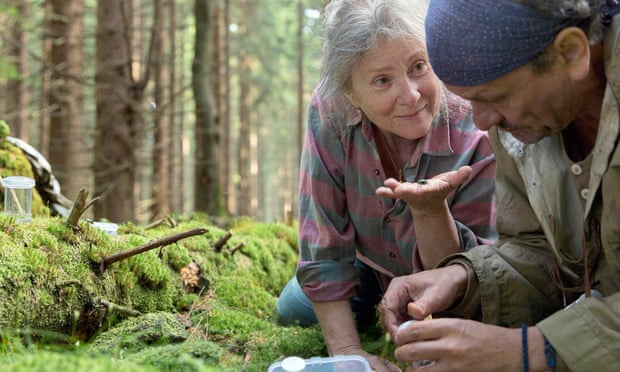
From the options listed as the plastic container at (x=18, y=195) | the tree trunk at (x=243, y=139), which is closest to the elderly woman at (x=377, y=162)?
the plastic container at (x=18, y=195)

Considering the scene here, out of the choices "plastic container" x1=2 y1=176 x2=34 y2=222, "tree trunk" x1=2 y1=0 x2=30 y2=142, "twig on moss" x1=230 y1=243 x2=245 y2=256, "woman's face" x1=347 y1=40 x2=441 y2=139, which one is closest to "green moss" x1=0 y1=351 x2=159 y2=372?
"woman's face" x1=347 y1=40 x2=441 y2=139

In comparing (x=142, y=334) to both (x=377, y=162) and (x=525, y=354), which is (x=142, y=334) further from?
(x=525, y=354)

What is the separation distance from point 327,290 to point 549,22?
1534mm

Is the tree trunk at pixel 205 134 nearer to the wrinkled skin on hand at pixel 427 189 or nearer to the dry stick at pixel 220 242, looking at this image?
the dry stick at pixel 220 242

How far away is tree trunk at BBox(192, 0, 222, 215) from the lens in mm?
8695

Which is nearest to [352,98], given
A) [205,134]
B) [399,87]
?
[399,87]

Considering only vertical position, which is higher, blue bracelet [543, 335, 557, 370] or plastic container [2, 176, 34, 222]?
plastic container [2, 176, 34, 222]

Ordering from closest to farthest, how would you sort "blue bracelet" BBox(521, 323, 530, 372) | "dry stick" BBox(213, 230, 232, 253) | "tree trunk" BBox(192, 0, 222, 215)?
1. "blue bracelet" BBox(521, 323, 530, 372)
2. "dry stick" BBox(213, 230, 232, 253)
3. "tree trunk" BBox(192, 0, 222, 215)

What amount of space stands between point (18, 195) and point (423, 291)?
217 cm

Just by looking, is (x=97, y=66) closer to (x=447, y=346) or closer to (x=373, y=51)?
(x=373, y=51)

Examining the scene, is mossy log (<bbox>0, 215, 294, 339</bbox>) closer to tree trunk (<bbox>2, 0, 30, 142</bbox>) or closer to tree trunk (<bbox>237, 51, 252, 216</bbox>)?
tree trunk (<bbox>2, 0, 30, 142</bbox>)

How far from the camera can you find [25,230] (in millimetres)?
2635

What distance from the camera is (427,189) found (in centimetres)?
221

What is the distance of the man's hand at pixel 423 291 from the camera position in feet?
7.32
